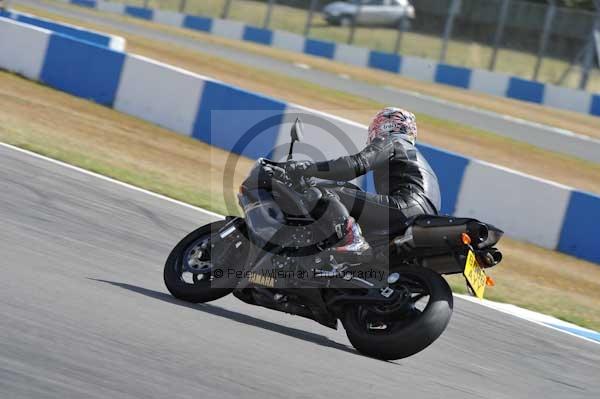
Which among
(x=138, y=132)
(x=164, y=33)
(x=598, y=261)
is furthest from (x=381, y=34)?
(x=598, y=261)

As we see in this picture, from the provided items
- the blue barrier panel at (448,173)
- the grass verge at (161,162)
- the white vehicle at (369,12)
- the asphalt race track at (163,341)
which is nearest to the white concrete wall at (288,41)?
the white vehicle at (369,12)

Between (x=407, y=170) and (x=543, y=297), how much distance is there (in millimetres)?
4270

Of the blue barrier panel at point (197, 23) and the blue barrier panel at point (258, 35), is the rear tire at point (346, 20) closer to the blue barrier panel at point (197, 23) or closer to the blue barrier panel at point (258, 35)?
the blue barrier panel at point (258, 35)

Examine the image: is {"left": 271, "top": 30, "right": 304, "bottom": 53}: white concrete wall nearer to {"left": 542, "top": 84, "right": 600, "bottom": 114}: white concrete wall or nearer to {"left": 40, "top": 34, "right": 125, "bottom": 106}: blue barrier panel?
{"left": 542, "top": 84, "right": 600, "bottom": 114}: white concrete wall

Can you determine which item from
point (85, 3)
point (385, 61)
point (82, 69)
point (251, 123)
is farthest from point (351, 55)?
point (251, 123)

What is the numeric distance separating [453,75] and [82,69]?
60.4 ft

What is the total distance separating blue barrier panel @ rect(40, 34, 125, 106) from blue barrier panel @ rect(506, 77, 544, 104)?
17273 mm

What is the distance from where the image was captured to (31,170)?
10086 mm

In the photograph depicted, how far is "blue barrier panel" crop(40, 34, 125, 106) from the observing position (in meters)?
16.3

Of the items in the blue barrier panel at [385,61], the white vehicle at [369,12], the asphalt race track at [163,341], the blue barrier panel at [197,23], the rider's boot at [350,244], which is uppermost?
the white vehicle at [369,12]

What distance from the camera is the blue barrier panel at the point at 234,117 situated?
14617mm

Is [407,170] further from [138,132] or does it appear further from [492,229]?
[138,132]

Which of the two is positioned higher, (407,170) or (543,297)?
(407,170)

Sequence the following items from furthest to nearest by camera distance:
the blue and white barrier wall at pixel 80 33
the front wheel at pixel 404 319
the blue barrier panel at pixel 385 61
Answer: the blue barrier panel at pixel 385 61 < the blue and white barrier wall at pixel 80 33 < the front wheel at pixel 404 319
